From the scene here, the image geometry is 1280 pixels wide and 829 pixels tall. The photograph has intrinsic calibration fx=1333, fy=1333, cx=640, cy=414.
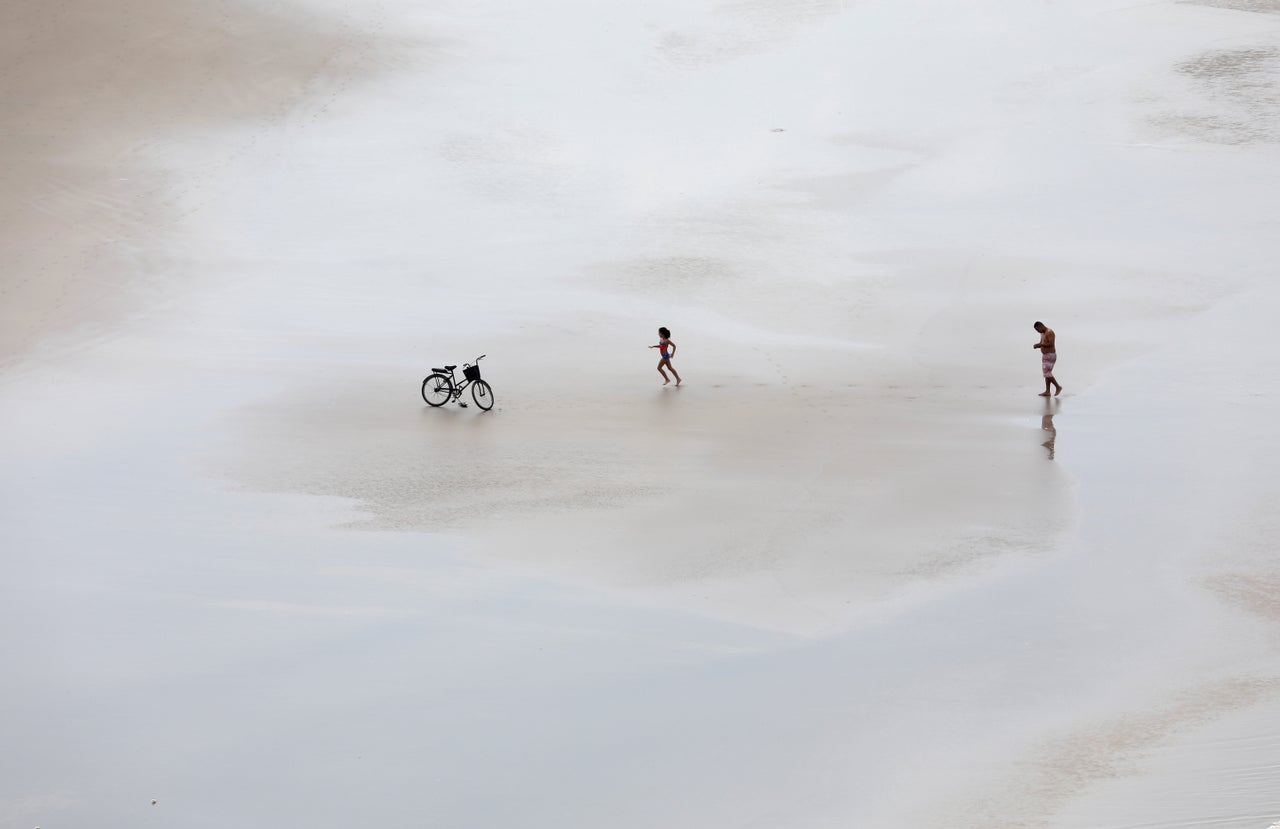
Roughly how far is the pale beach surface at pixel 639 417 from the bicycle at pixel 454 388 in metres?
0.44

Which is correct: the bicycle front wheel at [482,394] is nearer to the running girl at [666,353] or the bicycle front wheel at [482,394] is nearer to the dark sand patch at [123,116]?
the running girl at [666,353]

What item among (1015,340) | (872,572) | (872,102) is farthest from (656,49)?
(872,572)

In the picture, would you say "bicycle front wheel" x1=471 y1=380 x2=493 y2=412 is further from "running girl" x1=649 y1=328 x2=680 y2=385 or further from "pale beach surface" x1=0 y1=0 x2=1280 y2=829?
"running girl" x1=649 y1=328 x2=680 y2=385

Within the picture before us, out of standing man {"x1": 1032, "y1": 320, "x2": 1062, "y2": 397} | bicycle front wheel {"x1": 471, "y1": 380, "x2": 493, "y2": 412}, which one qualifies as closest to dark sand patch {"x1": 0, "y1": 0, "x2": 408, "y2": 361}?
bicycle front wheel {"x1": 471, "y1": 380, "x2": 493, "y2": 412}

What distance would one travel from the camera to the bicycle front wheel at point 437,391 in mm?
19125

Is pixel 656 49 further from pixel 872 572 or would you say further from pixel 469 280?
pixel 872 572

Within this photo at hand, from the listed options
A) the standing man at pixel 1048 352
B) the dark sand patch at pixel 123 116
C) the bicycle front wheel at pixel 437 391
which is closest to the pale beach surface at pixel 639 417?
the dark sand patch at pixel 123 116

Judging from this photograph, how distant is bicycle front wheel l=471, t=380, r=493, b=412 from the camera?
19141mm

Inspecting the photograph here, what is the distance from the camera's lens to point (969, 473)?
16141mm

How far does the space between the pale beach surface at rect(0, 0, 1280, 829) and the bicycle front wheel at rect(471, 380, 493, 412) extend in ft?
1.27

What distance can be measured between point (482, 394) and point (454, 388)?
1.37 ft

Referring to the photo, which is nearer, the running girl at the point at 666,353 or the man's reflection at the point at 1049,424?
the man's reflection at the point at 1049,424

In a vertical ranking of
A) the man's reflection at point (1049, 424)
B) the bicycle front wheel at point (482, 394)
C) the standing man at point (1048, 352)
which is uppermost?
the standing man at point (1048, 352)

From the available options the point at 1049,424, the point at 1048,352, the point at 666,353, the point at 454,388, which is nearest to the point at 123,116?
the point at 454,388
